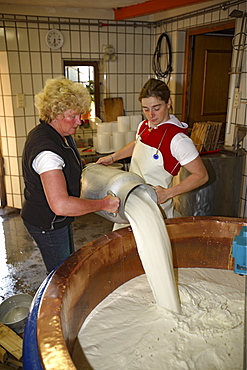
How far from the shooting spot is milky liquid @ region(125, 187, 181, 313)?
4.72 feet

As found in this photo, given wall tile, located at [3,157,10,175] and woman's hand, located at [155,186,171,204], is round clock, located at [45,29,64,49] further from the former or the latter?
woman's hand, located at [155,186,171,204]

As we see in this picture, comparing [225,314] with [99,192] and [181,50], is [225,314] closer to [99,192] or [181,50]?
[99,192]

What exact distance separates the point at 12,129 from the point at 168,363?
3.38 meters

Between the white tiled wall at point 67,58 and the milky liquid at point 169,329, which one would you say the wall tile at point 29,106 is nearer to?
the white tiled wall at point 67,58

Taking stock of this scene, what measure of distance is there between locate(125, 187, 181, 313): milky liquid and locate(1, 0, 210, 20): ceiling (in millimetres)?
2323

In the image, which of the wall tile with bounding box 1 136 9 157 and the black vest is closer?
the black vest

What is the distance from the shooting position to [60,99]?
5.16 feet

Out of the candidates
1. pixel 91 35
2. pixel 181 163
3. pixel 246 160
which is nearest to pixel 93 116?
pixel 91 35

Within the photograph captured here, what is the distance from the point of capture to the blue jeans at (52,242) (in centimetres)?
175

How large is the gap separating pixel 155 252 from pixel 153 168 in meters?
0.63

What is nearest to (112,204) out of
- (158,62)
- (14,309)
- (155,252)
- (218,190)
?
(155,252)

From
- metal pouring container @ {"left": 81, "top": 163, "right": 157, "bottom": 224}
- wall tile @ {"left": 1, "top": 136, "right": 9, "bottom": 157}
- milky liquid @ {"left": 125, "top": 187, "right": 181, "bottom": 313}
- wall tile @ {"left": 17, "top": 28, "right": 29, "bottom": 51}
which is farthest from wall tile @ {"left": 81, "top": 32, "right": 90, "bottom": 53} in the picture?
milky liquid @ {"left": 125, "top": 187, "right": 181, "bottom": 313}

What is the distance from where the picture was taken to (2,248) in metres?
3.32

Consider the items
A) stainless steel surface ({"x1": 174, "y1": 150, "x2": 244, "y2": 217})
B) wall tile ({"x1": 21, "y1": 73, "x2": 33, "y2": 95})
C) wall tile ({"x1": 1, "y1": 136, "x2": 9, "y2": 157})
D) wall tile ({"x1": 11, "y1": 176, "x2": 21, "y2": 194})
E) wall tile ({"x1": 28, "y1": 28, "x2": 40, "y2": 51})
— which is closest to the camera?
stainless steel surface ({"x1": 174, "y1": 150, "x2": 244, "y2": 217})
